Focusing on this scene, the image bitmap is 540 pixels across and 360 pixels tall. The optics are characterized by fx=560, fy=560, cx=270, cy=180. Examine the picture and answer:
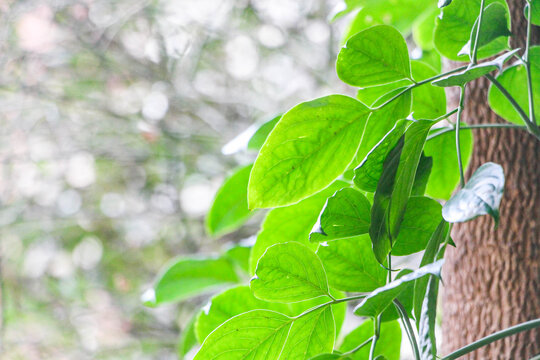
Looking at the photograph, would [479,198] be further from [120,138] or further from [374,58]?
[120,138]

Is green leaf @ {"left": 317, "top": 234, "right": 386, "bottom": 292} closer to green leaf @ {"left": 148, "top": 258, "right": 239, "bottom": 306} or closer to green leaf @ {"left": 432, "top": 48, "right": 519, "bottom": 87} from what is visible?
green leaf @ {"left": 432, "top": 48, "right": 519, "bottom": 87}

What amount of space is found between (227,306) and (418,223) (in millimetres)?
123

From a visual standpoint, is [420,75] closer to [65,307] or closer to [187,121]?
[187,121]

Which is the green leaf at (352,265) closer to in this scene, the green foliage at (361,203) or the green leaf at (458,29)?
the green foliage at (361,203)

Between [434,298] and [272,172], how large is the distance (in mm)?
91

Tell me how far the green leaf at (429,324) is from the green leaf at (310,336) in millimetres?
61

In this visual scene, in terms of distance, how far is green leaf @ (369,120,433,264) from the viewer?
22 centimetres

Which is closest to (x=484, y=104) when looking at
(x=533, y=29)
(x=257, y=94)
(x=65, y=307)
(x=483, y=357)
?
(x=533, y=29)

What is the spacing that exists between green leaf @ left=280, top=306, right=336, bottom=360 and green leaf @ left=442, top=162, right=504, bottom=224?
0.29 ft

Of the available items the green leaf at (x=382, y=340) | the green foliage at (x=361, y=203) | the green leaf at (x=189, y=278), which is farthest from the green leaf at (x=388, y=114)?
the green leaf at (x=189, y=278)

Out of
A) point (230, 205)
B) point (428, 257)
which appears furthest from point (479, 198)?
point (230, 205)

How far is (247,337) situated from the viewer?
244 millimetres

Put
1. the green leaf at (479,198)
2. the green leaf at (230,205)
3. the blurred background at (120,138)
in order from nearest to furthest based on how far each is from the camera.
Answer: the green leaf at (479,198) → the green leaf at (230,205) → the blurred background at (120,138)

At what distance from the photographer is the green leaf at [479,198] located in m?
0.17
